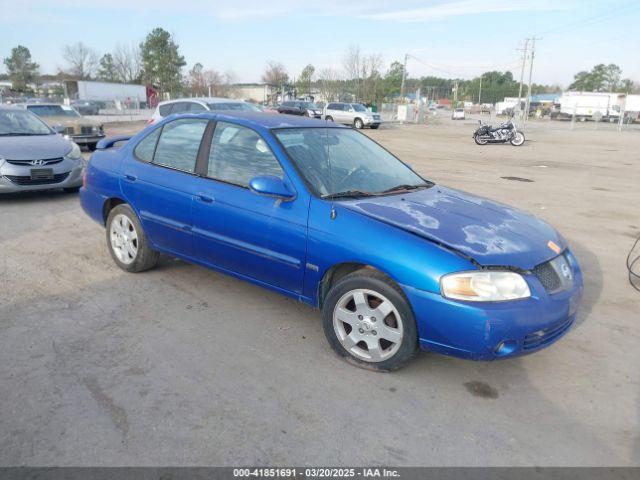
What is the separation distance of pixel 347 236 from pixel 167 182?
74.8 inches

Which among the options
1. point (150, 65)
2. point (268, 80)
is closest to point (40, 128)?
point (150, 65)

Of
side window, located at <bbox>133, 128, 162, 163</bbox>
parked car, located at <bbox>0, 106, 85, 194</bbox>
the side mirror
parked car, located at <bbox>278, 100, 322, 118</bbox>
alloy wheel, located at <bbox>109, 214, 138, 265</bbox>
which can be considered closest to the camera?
the side mirror

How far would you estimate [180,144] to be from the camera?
15.0 ft

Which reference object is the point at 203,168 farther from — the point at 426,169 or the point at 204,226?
the point at 426,169

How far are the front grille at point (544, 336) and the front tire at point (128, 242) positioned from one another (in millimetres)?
3363

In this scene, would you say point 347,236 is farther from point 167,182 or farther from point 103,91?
point 103,91

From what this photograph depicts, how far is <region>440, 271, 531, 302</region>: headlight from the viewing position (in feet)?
9.89

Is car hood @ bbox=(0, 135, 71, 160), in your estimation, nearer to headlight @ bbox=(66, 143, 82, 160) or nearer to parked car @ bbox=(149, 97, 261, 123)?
headlight @ bbox=(66, 143, 82, 160)

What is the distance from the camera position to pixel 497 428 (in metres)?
2.88

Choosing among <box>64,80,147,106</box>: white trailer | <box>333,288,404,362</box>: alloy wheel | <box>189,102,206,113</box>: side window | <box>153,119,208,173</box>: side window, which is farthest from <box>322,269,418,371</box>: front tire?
<box>64,80,147,106</box>: white trailer

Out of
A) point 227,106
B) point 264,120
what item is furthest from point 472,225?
point 227,106

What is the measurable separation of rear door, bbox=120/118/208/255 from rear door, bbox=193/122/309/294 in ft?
0.54

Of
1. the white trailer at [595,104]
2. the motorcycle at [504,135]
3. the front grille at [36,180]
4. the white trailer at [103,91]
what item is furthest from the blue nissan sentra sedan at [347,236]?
the white trailer at [595,104]

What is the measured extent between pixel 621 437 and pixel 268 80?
91652mm
